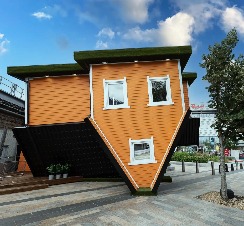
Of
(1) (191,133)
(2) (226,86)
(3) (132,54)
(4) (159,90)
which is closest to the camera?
(2) (226,86)

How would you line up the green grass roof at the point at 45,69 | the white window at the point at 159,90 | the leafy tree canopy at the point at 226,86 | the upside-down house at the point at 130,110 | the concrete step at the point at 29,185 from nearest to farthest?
the leafy tree canopy at the point at 226,86 → the upside-down house at the point at 130,110 → the white window at the point at 159,90 → the concrete step at the point at 29,185 → the green grass roof at the point at 45,69

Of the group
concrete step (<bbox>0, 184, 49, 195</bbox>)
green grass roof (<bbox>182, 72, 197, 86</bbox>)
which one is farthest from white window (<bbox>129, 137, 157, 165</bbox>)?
green grass roof (<bbox>182, 72, 197, 86</bbox>)

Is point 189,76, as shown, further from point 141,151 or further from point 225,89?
point 141,151

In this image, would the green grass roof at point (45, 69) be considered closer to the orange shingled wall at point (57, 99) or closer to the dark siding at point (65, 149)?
the orange shingled wall at point (57, 99)

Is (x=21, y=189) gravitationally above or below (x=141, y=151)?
below

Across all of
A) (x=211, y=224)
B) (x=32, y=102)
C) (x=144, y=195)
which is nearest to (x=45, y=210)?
(x=144, y=195)

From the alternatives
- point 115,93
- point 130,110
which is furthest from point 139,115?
point 115,93

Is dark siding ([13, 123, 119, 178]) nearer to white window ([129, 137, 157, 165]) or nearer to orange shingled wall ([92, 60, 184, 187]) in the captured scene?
orange shingled wall ([92, 60, 184, 187])

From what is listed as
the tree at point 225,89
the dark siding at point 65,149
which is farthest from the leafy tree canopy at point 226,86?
the dark siding at point 65,149

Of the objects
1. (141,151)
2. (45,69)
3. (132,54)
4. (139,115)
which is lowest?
(141,151)

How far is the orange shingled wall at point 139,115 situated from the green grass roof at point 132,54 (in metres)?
0.40

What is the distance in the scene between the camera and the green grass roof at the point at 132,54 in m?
12.4

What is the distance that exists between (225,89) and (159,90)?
10.8 ft

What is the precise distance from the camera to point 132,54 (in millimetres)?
12562
